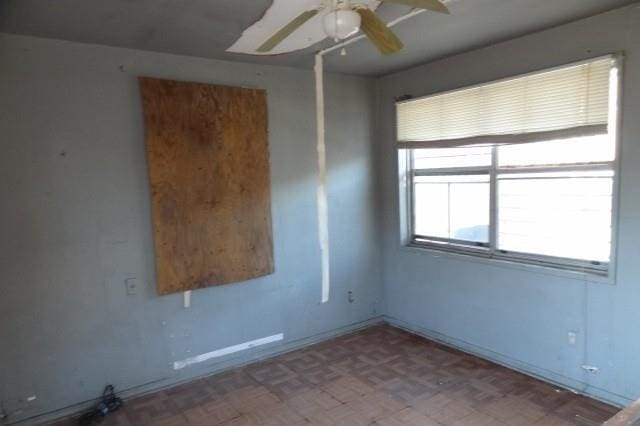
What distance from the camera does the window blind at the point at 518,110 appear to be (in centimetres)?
267

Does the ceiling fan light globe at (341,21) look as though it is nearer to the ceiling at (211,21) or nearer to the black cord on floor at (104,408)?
the ceiling at (211,21)

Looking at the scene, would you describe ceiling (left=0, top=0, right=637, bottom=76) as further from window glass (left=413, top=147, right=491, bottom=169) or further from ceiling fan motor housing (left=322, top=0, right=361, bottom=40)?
window glass (left=413, top=147, right=491, bottom=169)

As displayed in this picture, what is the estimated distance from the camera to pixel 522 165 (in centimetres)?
314

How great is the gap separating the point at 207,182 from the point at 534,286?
2.62 meters

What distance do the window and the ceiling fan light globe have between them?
71.3 inches

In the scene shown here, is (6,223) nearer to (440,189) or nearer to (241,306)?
(241,306)

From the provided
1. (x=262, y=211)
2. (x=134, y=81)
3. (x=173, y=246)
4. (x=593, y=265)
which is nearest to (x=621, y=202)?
(x=593, y=265)

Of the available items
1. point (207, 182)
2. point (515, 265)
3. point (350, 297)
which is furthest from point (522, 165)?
point (207, 182)

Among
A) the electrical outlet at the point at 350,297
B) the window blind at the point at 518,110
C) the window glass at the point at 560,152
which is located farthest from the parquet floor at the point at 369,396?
the window blind at the point at 518,110

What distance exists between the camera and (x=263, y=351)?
11.9ft

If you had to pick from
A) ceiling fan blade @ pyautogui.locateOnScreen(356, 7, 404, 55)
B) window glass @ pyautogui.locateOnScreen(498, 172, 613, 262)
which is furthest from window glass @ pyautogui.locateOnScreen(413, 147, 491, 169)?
ceiling fan blade @ pyautogui.locateOnScreen(356, 7, 404, 55)

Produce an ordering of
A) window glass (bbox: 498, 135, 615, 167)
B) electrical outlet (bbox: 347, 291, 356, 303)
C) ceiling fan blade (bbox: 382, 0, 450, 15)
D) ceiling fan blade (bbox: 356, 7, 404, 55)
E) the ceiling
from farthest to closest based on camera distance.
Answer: electrical outlet (bbox: 347, 291, 356, 303)
window glass (bbox: 498, 135, 615, 167)
the ceiling
ceiling fan blade (bbox: 356, 7, 404, 55)
ceiling fan blade (bbox: 382, 0, 450, 15)

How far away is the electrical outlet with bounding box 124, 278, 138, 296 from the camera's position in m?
2.98

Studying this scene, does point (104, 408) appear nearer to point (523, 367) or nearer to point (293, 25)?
point (293, 25)
